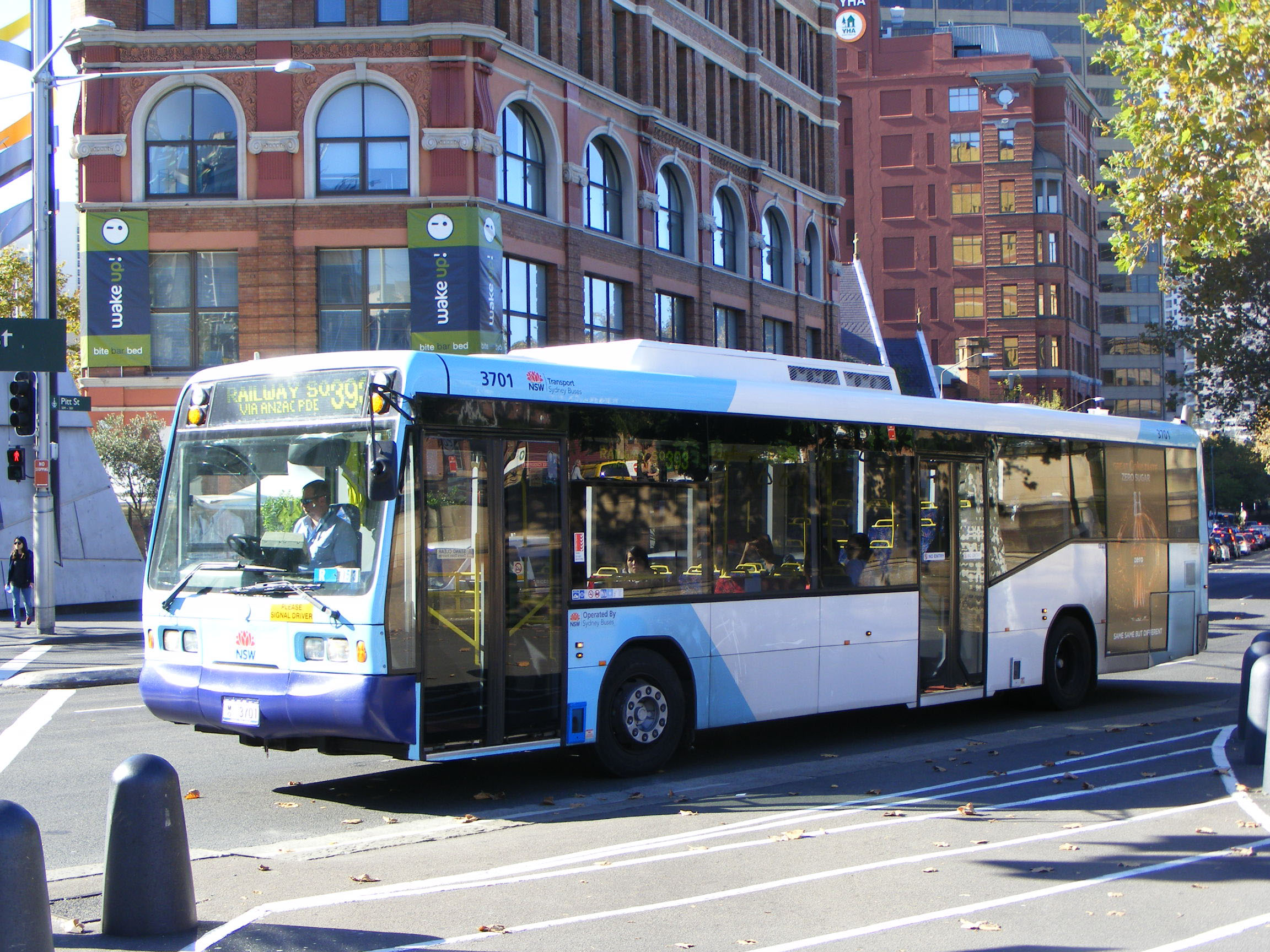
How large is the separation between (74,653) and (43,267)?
7.07 metres

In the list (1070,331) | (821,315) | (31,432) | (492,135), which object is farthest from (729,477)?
(1070,331)

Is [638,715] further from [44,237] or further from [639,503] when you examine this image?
[44,237]

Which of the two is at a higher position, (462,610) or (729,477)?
(729,477)

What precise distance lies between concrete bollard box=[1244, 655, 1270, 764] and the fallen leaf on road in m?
4.82

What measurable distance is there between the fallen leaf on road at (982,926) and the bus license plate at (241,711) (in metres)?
4.60

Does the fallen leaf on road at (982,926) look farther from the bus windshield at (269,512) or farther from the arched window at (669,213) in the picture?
the arched window at (669,213)

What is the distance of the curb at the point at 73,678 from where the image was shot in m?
15.8

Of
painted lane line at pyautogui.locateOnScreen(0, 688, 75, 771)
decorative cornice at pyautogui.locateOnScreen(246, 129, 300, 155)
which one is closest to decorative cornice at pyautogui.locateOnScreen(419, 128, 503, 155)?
decorative cornice at pyautogui.locateOnScreen(246, 129, 300, 155)

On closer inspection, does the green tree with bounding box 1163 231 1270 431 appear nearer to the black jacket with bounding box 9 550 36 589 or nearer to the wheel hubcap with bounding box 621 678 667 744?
the black jacket with bounding box 9 550 36 589

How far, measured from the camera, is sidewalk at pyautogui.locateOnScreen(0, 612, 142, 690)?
16109 mm

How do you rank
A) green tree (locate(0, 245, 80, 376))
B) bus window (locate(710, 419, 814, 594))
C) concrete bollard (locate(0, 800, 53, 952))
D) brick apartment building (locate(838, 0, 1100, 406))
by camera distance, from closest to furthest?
1. concrete bollard (locate(0, 800, 53, 952))
2. bus window (locate(710, 419, 814, 594))
3. green tree (locate(0, 245, 80, 376))
4. brick apartment building (locate(838, 0, 1100, 406))

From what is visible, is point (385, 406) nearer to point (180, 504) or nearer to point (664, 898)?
point (180, 504)

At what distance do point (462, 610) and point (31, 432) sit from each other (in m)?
15.5

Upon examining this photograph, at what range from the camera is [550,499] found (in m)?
9.45
